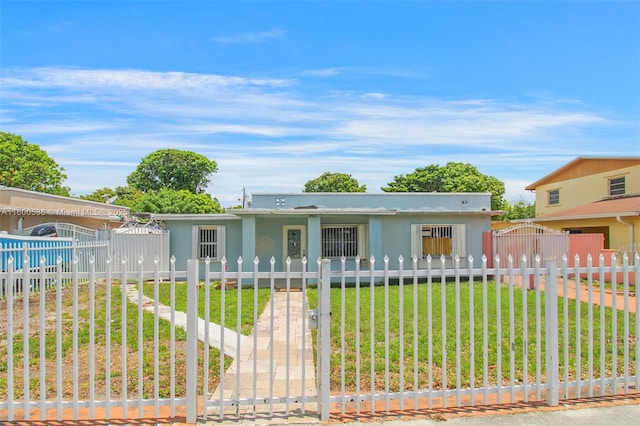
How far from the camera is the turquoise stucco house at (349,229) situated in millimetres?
16478

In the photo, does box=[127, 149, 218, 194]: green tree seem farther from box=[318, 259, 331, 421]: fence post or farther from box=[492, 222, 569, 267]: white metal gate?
box=[318, 259, 331, 421]: fence post

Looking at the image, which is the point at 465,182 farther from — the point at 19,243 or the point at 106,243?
the point at 19,243

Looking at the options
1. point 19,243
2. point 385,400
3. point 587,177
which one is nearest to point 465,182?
point 587,177

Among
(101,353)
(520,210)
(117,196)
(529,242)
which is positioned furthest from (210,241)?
(520,210)

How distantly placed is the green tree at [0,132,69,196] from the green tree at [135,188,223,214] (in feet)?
22.0

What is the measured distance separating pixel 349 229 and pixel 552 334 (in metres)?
12.7

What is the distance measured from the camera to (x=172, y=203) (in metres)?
40.8

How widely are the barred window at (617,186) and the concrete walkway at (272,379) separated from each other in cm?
2023

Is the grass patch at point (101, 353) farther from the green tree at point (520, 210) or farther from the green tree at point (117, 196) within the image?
the green tree at point (520, 210)

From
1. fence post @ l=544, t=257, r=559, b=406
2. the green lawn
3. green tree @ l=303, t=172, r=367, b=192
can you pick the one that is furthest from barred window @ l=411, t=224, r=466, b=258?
green tree @ l=303, t=172, r=367, b=192

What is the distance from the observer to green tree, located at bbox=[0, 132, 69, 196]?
32875mm

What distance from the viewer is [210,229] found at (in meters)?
16.9

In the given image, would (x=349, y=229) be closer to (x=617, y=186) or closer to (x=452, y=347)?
(x=452, y=347)

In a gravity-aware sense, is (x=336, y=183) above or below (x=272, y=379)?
above
